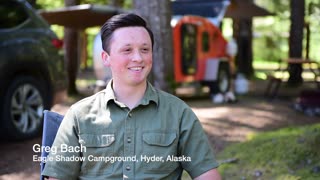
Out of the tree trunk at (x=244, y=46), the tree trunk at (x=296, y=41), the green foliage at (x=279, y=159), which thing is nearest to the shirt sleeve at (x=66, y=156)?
the green foliage at (x=279, y=159)

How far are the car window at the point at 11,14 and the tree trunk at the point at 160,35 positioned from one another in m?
1.51

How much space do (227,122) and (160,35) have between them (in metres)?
2.60

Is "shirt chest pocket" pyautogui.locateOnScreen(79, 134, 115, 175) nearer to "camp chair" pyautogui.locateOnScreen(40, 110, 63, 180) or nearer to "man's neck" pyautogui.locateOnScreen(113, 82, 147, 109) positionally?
"man's neck" pyautogui.locateOnScreen(113, 82, 147, 109)

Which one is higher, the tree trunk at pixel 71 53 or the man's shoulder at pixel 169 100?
the man's shoulder at pixel 169 100

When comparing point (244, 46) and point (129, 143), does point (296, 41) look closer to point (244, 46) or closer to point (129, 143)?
point (244, 46)

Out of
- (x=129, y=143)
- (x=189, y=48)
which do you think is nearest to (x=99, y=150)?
(x=129, y=143)

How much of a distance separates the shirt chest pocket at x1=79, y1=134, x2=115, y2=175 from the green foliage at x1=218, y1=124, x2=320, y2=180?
238 centimetres

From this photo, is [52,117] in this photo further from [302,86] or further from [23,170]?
[302,86]

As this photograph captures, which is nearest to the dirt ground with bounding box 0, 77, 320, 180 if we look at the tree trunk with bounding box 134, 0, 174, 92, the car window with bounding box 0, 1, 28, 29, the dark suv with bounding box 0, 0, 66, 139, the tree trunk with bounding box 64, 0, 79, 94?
the dark suv with bounding box 0, 0, 66, 139

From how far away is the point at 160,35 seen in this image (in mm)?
5660

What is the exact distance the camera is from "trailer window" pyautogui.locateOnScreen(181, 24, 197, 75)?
35.4 ft

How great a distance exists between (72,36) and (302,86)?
6.18m

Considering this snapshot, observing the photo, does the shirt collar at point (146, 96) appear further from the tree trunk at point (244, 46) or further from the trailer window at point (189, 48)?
the tree trunk at point (244, 46)

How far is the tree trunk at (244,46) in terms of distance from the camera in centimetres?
1727
